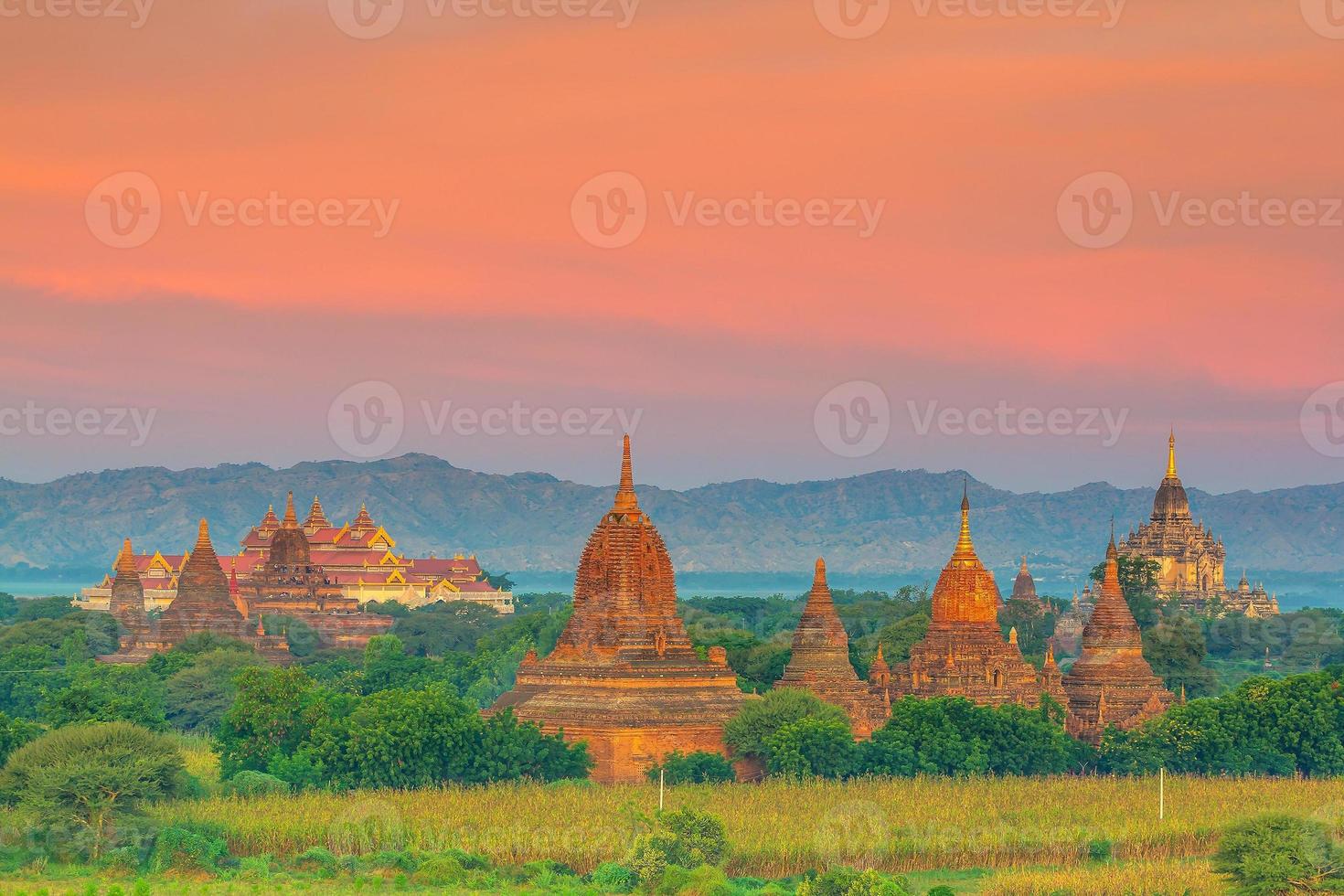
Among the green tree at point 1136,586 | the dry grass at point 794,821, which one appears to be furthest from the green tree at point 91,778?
the green tree at point 1136,586

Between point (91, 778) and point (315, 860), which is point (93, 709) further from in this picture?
point (315, 860)

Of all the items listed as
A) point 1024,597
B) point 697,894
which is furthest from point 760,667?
point 1024,597

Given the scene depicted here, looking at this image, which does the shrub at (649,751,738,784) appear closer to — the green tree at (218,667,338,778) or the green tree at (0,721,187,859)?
the green tree at (218,667,338,778)

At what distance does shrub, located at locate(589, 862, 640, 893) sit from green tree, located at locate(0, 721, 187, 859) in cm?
1368

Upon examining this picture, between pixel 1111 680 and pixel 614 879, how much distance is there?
45273 mm

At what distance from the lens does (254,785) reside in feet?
286

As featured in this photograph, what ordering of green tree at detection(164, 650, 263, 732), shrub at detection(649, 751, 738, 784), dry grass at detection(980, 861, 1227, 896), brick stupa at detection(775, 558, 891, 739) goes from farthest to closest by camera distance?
1. green tree at detection(164, 650, 263, 732)
2. brick stupa at detection(775, 558, 891, 739)
3. shrub at detection(649, 751, 738, 784)
4. dry grass at detection(980, 861, 1227, 896)

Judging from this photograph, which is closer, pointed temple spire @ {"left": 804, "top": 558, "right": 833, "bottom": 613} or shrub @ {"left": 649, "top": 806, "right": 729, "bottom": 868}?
shrub @ {"left": 649, "top": 806, "right": 729, "bottom": 868}

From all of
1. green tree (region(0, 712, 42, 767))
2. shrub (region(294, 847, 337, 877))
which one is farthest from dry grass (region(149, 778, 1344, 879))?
green tree (region(0, 712, 42, 767))

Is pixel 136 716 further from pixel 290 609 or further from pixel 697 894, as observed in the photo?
pixel 290 609

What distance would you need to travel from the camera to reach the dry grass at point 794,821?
77312 mm

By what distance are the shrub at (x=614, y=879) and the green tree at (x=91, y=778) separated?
13678 mm

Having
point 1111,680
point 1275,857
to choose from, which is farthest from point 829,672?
point 1275,857

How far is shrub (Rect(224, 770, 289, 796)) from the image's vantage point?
8656 cm
